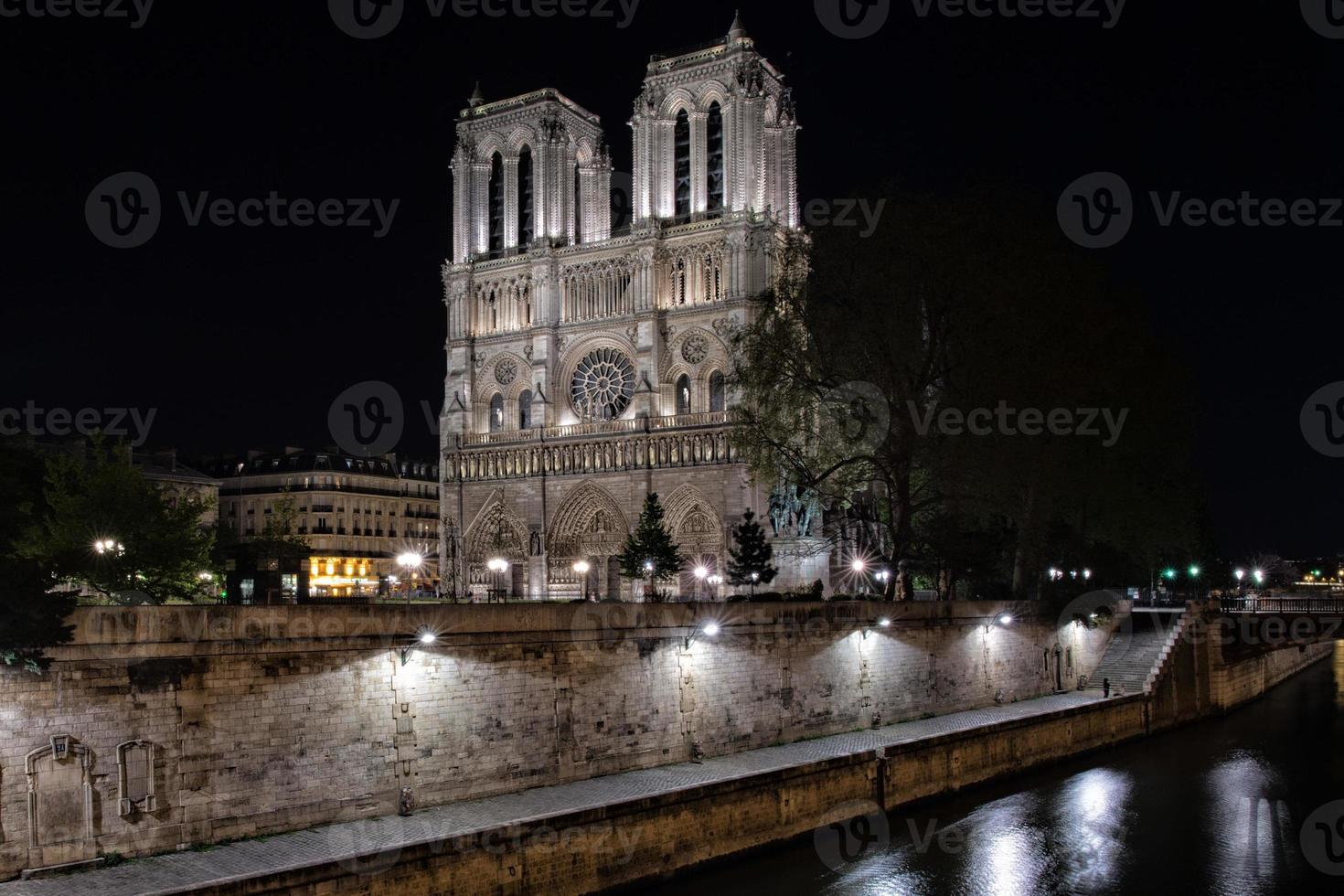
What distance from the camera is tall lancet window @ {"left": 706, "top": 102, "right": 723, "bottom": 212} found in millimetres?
55344

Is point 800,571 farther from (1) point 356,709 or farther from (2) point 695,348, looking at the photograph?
(1) point 356,709

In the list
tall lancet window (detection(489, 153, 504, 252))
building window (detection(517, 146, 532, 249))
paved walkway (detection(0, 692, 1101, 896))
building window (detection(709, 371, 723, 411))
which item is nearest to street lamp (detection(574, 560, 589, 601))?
building window (detection(709, 371, 723, 411))

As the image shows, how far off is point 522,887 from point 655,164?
43.9m

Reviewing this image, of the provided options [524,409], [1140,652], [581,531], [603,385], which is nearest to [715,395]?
[603,385]

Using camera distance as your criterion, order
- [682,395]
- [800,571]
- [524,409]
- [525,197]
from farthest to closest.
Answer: [525,197] < [524,409] < [682,395] < [800,571]

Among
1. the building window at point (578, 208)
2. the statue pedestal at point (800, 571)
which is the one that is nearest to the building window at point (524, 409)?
the building window at point (578, 208)

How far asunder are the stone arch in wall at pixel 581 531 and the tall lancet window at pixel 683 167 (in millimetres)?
12602

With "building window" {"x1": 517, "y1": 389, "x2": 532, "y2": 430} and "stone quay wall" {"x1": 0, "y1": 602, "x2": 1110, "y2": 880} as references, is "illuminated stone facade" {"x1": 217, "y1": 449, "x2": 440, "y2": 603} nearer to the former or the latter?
"building window" {"x1": 517, "y1": 389, "x2": 532, "y2": 430}

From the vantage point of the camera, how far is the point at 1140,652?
3672 cm

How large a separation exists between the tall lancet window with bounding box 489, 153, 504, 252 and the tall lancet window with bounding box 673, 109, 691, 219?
30.5 feet

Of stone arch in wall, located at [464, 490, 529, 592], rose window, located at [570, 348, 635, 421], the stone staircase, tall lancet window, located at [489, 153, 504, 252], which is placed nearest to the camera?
the stone staircase

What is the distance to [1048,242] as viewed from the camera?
3131 centimetres

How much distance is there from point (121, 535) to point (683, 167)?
101 feet

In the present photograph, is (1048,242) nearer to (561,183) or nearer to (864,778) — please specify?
(864,778)
